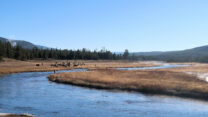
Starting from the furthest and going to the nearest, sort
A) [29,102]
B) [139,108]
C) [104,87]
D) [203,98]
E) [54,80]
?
[54,80] < [104,87] < [203,98] < [29,102] < [139,108]

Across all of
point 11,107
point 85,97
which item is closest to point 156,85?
point 85,97

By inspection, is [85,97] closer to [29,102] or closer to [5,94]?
[29,102]

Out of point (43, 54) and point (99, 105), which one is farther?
point (43, 54)

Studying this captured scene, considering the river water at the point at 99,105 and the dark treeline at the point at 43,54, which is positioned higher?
the dark treeline at the point at 43,54

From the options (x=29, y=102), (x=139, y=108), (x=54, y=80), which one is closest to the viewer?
(x=139, y=108)

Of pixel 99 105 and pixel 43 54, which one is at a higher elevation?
pixel 43 54

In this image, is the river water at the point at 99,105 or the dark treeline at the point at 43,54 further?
the dark treeline at the point at 43,54

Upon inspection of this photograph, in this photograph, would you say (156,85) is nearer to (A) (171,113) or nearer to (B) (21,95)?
(A) (171,113)

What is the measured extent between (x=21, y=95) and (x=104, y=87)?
13.1 m

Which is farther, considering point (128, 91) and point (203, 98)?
point (128, 91)

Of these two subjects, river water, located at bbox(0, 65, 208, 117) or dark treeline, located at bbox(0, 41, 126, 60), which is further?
dark treeline, located at bbox(0, 41, 126, 60)

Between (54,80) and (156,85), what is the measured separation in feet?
70.0

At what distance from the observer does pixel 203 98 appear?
29.5 metres

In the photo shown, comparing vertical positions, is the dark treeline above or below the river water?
above
